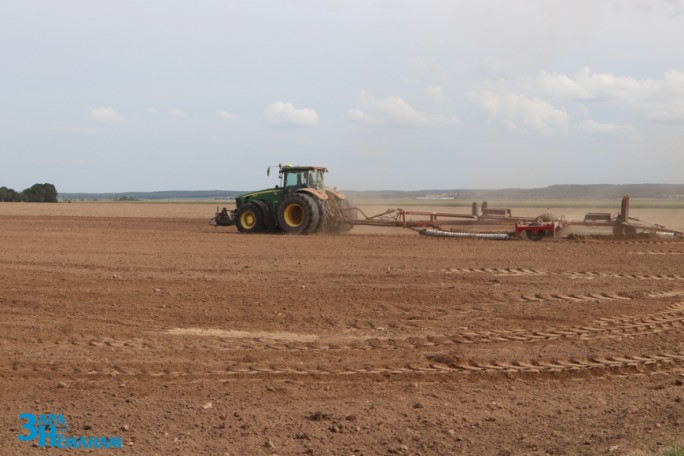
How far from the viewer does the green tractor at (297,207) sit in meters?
21.4

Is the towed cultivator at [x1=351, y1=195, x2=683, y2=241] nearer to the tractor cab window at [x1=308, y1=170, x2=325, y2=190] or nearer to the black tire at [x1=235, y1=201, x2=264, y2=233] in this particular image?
the tractor cab window at [x1=308, y1=170, x2=325, y2=190]

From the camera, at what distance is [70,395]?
6.67m

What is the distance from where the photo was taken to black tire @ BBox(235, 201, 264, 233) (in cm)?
2238

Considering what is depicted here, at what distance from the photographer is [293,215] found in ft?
71.9

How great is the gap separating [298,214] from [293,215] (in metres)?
0.15

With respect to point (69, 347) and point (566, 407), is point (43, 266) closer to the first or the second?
point (69, 347)

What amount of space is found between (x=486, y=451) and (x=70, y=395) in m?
3.50

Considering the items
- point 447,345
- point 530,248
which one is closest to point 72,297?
point 447,345

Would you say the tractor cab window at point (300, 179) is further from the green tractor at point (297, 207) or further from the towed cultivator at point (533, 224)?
the towed cultivator at point (533, 224)

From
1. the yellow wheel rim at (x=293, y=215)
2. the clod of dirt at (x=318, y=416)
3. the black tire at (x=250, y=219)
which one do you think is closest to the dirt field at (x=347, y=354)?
the clod of dirt at (x=318, y=416)

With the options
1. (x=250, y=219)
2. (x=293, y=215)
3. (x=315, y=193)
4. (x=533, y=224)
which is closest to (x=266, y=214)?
(x=250, y=219)

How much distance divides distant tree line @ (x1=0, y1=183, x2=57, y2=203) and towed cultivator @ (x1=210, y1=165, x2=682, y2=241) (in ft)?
127

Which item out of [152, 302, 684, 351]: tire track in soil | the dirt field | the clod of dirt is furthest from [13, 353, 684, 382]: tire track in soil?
the clod of dirt

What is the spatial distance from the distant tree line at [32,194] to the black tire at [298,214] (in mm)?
41422
